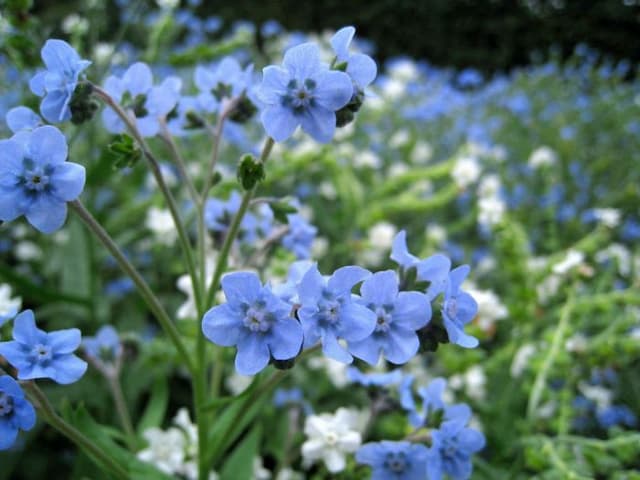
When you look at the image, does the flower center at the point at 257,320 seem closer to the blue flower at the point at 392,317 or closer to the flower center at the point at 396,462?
the blue flower at the point at 392,317

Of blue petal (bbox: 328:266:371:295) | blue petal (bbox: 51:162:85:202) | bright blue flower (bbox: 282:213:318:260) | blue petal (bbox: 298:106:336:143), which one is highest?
blue petal (bbox: 298:106:336:143)

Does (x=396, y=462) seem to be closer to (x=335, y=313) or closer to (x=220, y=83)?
(x=335, y=313)

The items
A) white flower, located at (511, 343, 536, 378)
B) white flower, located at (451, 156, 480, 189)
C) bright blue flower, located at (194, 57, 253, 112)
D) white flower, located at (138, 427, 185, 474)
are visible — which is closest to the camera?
bright blue flower, located at (194, 57, 253, 112)

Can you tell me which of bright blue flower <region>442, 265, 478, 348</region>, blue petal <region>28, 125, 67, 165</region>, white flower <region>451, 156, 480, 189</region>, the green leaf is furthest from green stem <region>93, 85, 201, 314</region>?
white flower <region>451, 156, 480, 189</region>

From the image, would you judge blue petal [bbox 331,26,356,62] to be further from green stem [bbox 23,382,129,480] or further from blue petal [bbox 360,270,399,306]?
green stem [bbox 23,382,129,480]

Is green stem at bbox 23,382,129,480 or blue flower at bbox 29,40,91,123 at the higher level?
blue flower at bbox 29,40,91,123

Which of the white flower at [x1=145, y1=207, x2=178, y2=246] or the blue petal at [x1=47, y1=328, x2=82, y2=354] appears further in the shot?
the white flower at [x1=145, y1=207, x2=178, y2=246]
